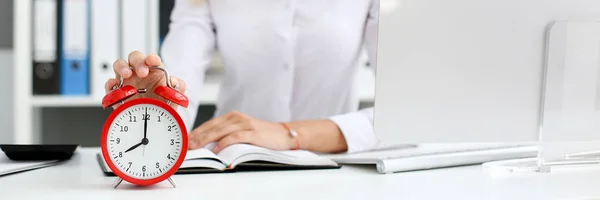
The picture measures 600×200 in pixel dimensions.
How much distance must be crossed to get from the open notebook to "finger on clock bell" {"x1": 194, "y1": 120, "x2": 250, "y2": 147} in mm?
82

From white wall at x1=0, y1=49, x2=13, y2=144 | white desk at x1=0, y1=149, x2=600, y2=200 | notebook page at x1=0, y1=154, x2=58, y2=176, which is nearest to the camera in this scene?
white desk at x1=0, y1=149, x2=600, y2=200

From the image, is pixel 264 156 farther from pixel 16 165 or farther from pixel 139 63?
pixel 16 165

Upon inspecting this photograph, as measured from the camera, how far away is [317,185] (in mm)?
965

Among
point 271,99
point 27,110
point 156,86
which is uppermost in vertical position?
point 156,86

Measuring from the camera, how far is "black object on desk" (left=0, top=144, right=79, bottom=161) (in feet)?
3.68

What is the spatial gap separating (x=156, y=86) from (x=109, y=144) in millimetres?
120

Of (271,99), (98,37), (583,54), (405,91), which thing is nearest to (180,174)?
(405,91)

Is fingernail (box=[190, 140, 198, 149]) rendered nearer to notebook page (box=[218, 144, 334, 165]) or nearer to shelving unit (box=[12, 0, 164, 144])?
notebook page (box=[218, 144, 334, 165])

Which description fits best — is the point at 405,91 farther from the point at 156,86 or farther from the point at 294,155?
the point at 156,86

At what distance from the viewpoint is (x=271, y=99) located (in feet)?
6.09

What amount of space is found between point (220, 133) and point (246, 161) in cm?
16

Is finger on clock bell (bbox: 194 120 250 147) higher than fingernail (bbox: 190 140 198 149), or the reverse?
finger on clock bell (bbox: 194 120 250 147)

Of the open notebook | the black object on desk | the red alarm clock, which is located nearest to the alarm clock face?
the red alarm clock

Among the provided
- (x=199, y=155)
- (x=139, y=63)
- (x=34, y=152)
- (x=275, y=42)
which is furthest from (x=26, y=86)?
(x=139, y=63)
